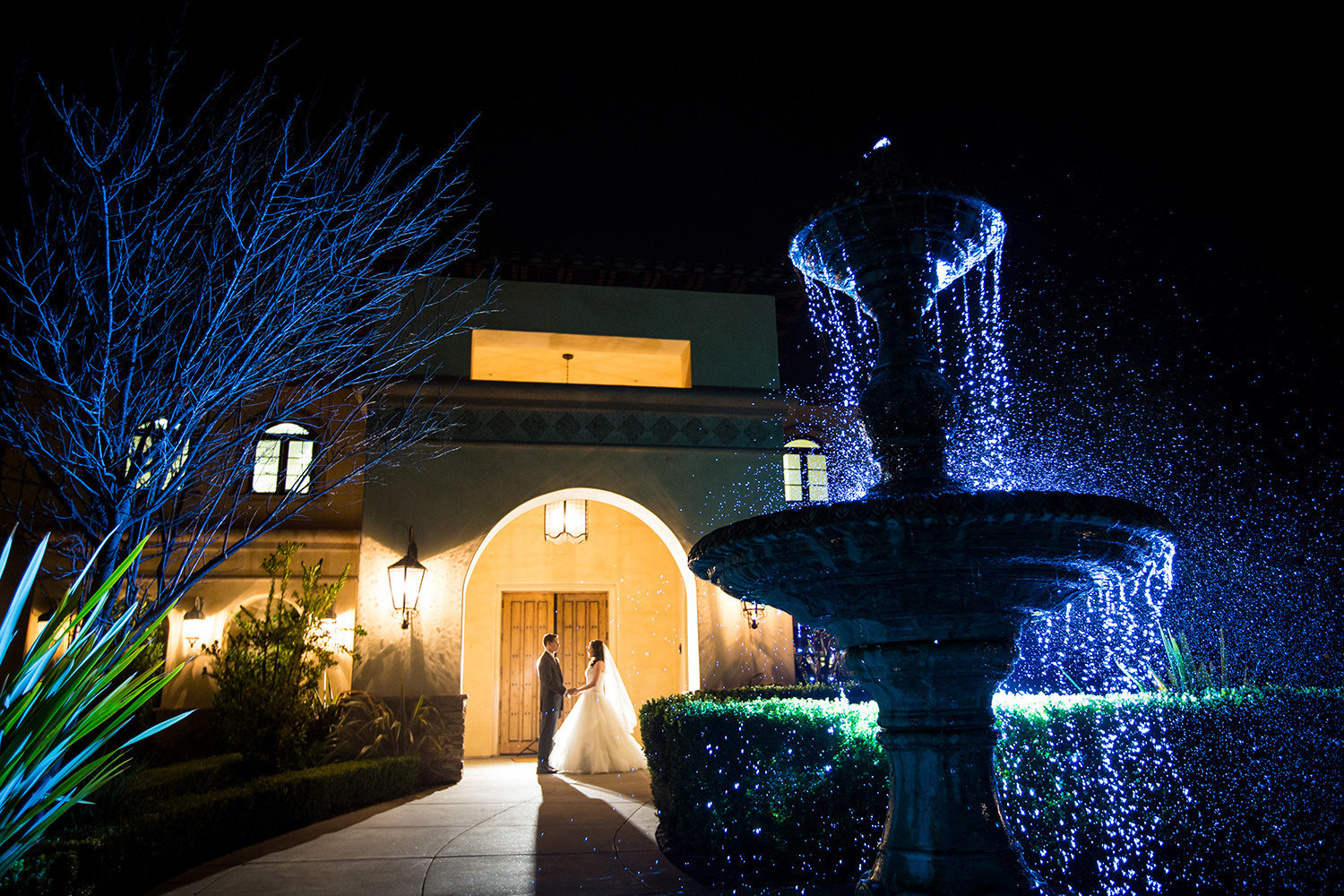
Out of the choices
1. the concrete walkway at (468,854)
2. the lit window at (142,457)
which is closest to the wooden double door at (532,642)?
the concrete walkway at (468,854)

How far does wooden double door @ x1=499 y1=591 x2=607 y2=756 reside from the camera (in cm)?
1359

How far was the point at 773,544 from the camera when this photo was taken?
10.5 feet

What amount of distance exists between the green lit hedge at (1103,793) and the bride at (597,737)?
18.2ft

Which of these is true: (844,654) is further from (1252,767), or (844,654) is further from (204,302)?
(204,302)

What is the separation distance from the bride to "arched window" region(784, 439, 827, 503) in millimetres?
4035

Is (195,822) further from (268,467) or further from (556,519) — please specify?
(556,519)

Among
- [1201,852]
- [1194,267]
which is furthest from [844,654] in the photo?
[1194,267]

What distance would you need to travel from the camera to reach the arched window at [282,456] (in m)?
12.3

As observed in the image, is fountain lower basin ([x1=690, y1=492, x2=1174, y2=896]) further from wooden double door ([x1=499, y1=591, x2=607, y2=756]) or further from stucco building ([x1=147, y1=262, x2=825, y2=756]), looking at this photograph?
wooden double door ([x1=499, y1=591, x2=607, y2=756])

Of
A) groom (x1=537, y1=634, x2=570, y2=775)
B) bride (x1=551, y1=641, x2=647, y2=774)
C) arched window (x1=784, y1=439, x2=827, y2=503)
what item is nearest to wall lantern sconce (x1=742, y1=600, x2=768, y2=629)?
bride (x1=551, y1=641, x2=647, y2=774)

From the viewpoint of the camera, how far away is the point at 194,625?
11500 millimetres

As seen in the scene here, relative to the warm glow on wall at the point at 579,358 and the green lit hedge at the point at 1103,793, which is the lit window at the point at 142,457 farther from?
the warm glow on wall at the point at 579,358

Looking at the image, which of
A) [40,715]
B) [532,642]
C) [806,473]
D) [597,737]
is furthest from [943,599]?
[532,642]

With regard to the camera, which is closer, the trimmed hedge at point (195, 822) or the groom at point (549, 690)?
the trimmed hedge at point (195, 822)
